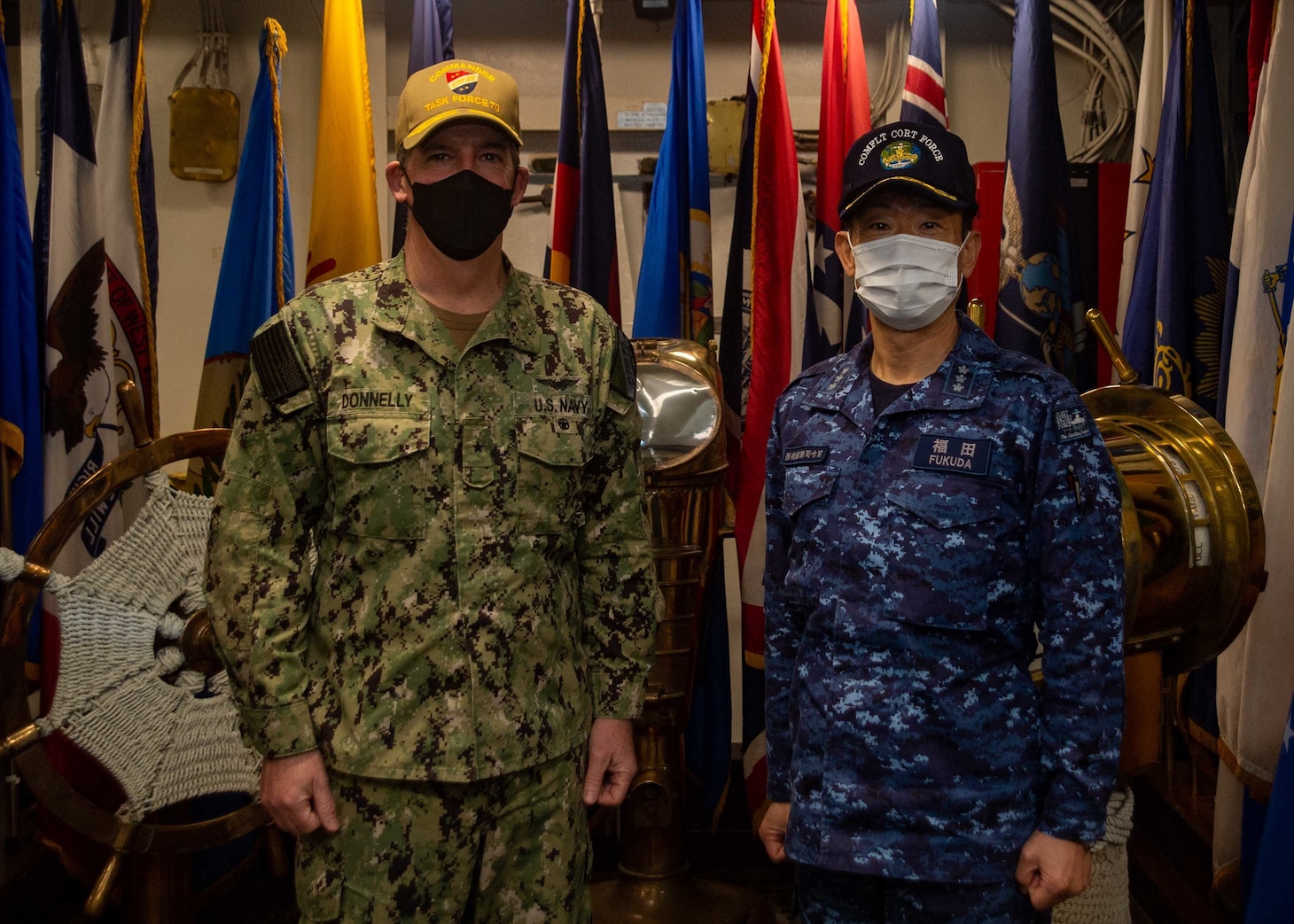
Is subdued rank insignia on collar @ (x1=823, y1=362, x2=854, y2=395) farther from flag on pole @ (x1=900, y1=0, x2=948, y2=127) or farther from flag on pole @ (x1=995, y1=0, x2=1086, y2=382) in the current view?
flag on pole @ (x1=900, y1=0, x2=948, y2=127)

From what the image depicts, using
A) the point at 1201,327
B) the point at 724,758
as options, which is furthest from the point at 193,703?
the point at 1201,327

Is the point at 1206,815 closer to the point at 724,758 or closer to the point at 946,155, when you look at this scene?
the point at 724,758

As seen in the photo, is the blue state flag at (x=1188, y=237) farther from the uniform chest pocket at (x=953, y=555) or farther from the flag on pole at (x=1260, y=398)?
the uniform chest pocket at (x=953, y=555)

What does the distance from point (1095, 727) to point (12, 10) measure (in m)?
3.56

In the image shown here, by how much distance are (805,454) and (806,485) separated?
0.05 metres

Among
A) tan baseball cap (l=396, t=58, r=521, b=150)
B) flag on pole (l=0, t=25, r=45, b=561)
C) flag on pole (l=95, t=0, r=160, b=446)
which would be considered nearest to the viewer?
tan baseball cap (l=396, t=58, r=521, b=150)

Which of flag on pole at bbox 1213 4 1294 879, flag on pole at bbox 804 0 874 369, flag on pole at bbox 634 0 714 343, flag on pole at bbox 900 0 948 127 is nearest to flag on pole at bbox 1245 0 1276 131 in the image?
flag on pole at bbox 1213 4 1294 879

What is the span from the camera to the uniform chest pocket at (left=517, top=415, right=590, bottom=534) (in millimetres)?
1442

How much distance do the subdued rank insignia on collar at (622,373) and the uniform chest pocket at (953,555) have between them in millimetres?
432

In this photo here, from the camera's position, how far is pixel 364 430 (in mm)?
1389


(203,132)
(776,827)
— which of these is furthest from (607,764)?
(203,132)

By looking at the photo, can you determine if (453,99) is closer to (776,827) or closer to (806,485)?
(806,485)

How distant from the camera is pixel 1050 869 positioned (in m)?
1.31

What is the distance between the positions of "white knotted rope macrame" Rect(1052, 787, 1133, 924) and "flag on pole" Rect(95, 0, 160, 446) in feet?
6.86
